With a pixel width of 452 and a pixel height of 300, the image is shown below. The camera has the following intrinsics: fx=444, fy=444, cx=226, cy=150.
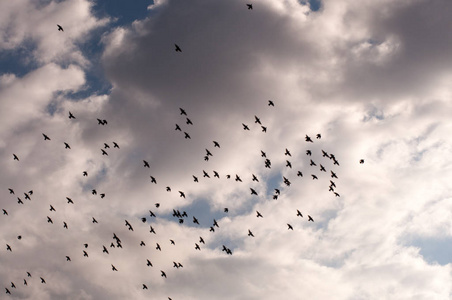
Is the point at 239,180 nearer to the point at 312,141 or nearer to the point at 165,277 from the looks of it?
the point at 312,141

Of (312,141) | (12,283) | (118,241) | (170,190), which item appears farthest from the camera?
(12,283)

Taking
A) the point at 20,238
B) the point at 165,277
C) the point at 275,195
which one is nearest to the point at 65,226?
the point at 20,238

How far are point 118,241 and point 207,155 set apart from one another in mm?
31534

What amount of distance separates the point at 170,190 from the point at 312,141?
30359 millimetres

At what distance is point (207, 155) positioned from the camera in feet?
285

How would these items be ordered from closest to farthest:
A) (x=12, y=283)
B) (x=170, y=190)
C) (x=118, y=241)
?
1. (x=170, y=190)
2. (x=118, y=241)
3. (x=12, y=283)

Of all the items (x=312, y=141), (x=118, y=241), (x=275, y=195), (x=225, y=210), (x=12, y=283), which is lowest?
(x=12, y=283)

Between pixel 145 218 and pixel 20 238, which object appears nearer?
pixel 145 218

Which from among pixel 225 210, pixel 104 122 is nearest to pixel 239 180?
pixel 225 210

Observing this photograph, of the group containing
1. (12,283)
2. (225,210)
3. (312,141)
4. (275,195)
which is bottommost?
A: (12,283)

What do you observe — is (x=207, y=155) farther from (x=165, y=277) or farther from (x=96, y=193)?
(x=165, y=277)

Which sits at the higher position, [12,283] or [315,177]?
[315,177]

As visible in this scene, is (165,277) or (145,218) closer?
(145,218)

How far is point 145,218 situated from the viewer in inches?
3625
